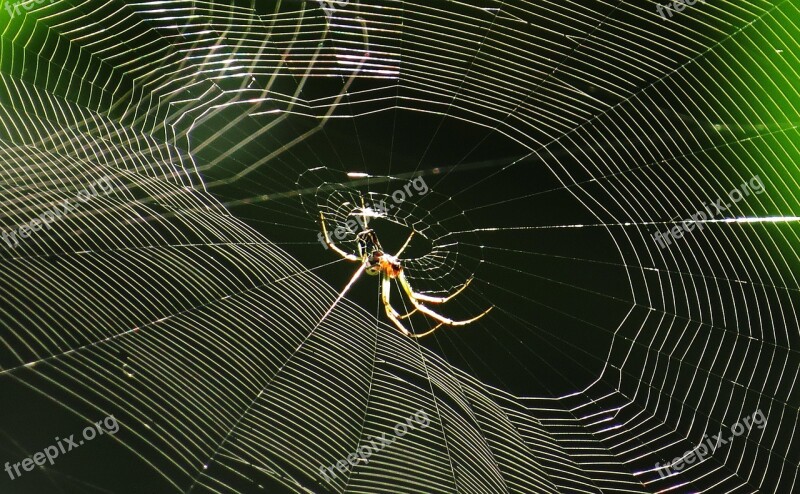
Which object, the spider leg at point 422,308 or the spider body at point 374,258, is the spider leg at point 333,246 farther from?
the spider leg at point 422,308

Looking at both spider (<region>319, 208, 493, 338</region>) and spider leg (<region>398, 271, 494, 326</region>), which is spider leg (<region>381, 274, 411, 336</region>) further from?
spider leg (<region>398, 271, 494, 326</region>)

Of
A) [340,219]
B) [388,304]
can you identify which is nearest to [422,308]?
[388,304]

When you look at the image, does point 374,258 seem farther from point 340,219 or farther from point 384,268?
point 340,219

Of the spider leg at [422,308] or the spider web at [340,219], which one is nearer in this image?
the spider web at [340,219]

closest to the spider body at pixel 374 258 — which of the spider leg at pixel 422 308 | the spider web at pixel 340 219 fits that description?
the spider leg at pixel 422 308

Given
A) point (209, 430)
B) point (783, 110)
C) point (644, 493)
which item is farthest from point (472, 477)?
point (783, 110)

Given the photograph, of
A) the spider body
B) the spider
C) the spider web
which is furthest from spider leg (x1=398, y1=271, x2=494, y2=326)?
the spider web
